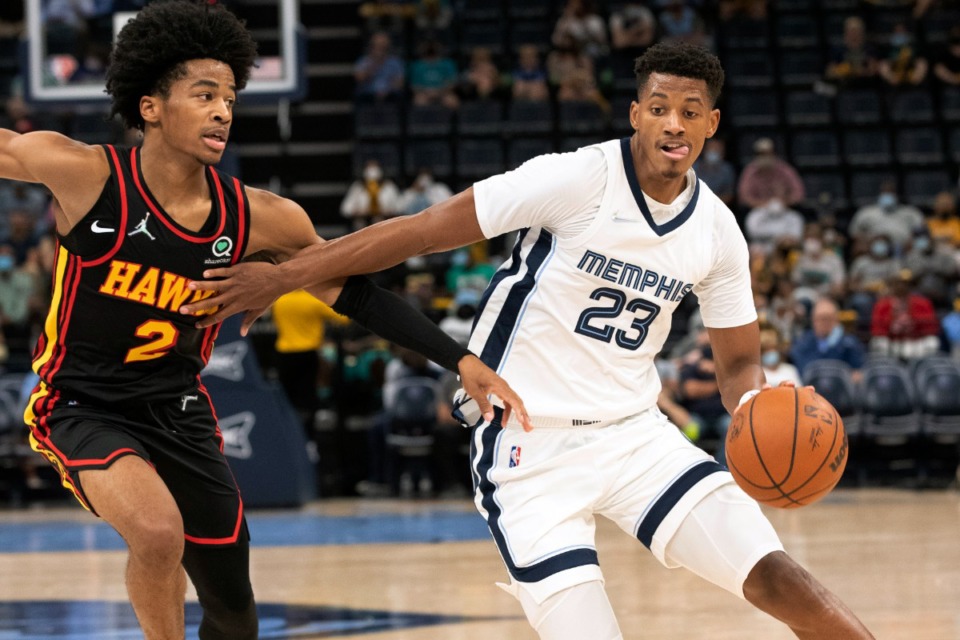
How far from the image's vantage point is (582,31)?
17.4 metres

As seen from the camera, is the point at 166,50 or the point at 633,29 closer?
the point at 166,50

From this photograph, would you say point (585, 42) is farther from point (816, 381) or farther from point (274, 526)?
point (274, 526)

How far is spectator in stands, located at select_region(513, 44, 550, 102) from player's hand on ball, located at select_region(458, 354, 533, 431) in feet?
42.5

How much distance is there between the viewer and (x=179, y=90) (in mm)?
4344

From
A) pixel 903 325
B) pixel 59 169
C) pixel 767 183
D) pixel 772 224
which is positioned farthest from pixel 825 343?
pixel 59 169

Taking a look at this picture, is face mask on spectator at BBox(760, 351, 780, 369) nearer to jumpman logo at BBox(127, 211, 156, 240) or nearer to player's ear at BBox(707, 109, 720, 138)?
player's ear at BBox(707, 109, 720, 138)

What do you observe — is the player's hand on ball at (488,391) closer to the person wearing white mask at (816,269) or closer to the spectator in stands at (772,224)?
the person wearing white mask at (816,269)

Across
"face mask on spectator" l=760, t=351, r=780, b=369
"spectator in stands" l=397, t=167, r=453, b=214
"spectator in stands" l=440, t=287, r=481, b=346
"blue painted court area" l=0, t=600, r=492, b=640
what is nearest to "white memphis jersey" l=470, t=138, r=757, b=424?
"blue painted court area" l=0, t=600, r=492, b=640

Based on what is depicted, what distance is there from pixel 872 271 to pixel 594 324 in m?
10.7

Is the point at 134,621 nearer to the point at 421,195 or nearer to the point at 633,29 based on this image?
the point at 421,195

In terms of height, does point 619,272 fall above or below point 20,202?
above

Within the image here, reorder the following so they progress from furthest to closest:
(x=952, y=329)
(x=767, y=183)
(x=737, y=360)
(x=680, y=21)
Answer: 1. (x=680, y=21)
2. (x=767, y=183)
3. (x=952, y=329)
4. (x=737, y=360)

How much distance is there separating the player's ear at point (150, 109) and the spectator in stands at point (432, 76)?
12.6 meters

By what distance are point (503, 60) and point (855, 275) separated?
565 cm
